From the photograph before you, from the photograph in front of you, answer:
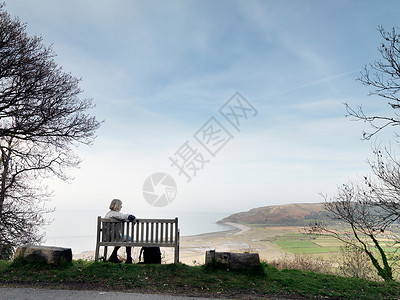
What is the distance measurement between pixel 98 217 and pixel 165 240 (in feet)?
5.92

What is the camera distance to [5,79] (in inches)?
388

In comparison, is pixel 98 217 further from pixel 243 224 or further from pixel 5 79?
pixel 243 224

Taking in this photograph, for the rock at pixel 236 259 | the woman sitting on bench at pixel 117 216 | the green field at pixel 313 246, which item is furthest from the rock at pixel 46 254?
the green field at pixel 313 246

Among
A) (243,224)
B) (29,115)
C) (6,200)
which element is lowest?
(243,224)

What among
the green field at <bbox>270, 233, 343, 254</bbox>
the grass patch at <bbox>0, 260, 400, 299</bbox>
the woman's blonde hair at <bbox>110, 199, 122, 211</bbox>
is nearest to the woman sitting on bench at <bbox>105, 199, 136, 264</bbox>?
the woman's blonde hair at <bbox>110, 199, 122, 211</bbox>

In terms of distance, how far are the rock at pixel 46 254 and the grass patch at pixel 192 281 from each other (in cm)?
15

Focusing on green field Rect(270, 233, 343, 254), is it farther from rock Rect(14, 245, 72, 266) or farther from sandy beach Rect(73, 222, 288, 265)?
rock Rect(14, 245, 72, 266)

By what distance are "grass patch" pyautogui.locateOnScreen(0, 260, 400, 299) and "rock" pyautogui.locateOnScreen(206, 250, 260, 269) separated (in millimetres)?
130

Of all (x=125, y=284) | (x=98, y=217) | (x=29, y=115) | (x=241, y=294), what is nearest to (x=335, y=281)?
(x=241, y=294)

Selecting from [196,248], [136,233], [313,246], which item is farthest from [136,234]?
[313,246]

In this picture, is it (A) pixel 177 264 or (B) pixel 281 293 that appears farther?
(A) pixel 177 264

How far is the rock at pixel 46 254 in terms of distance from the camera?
671 centimetres

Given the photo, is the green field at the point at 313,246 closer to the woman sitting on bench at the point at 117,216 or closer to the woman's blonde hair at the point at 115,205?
the woman sitting on bench at the point at 117,216

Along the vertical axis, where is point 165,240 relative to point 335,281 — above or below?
above
